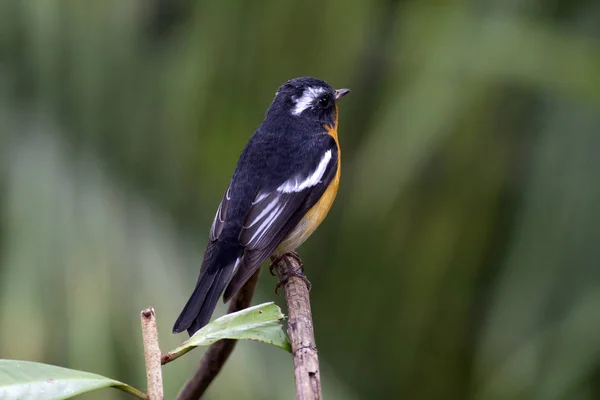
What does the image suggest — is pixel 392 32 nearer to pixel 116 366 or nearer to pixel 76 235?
pixel 76 235

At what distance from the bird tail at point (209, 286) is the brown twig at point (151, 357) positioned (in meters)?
1.16

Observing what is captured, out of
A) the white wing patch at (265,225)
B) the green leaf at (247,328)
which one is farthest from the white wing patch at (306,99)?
the green leaf at (247,328)

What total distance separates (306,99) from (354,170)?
74 cm

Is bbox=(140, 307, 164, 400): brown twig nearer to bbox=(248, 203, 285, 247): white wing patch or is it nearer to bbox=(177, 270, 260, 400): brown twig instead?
bbox=(177, 270, 260, 400): brown twig

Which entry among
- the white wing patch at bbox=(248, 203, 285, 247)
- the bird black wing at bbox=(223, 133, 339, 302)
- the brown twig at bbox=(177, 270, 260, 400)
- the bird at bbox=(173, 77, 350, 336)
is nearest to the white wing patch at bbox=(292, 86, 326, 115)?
the bird at bbox=(173, 77, 350, 336)

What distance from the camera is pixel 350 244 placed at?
4.24 meters

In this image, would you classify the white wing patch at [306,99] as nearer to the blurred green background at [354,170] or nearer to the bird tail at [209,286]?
the blurred green background at [354,170]

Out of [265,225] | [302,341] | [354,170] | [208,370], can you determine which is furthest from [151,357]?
[354,170]

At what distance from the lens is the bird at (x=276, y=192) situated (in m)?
2.70

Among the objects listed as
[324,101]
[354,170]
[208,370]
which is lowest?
[208,370]

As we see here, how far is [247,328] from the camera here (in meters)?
1.53

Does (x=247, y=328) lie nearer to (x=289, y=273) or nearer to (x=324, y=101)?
(x=289, y=273)

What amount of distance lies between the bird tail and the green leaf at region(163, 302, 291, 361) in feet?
2.76

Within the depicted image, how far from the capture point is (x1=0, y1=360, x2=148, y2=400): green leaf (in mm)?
1362
